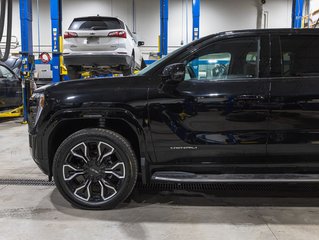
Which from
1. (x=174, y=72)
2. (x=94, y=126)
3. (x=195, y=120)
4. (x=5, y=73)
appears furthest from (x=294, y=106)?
(x=5, y=73)

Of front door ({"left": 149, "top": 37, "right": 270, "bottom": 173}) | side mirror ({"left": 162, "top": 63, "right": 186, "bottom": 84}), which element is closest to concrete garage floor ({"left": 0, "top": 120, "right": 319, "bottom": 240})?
front door ({"left": 149, "top": 37, "right": 270, "bottom": 173})

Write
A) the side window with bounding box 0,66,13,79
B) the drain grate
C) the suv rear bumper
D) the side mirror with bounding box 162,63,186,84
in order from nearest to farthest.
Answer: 1. the side mirror with bounding box 162,63,186,84
2. the drain grate
3. the suv rear bumper
4. the side window with bounding box 0,66,13,79

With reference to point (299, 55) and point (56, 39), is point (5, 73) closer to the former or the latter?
point (56, 39)

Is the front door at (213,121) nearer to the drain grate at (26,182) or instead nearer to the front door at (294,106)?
the front door at (294,106)

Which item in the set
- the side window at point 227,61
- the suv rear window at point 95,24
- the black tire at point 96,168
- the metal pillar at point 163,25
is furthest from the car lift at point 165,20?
the black tire at point 96,168

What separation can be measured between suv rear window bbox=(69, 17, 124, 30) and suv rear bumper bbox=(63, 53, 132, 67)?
0.66 metres

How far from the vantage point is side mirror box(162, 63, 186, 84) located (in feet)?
9.41

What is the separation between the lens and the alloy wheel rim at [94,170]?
304 centimetres

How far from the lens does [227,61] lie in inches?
127

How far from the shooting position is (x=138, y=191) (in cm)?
371

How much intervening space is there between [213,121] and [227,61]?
2.31ft

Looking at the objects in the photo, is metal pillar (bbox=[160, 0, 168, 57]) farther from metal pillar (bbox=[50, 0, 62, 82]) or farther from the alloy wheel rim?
the alloy wheel rim

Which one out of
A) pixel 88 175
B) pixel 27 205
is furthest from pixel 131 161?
pixel 27 205

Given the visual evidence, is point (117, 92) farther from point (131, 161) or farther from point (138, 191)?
point (138, 191)
